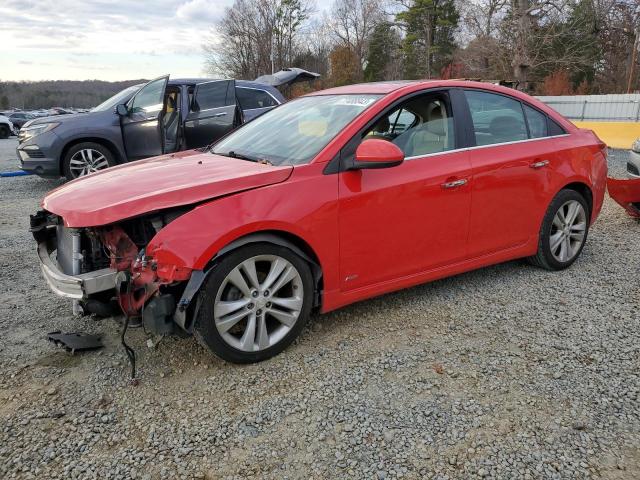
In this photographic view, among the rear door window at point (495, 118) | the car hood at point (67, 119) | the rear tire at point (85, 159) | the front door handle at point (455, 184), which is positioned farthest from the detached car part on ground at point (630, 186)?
the car hood at point (67, 119)

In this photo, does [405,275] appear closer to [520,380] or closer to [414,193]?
[414,193]

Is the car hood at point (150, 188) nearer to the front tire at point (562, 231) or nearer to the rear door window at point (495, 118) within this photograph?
the rear door window at point (495, 118)

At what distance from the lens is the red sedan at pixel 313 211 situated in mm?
2727

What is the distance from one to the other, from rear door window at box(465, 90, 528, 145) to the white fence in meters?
15.3

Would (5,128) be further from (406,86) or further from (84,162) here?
(406,86)

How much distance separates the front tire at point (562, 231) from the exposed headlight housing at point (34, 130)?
727 cm

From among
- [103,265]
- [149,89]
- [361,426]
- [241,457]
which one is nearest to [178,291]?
[103,265]

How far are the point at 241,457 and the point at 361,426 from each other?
584mm

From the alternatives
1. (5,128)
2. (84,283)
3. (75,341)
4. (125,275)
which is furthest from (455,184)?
(5,128)

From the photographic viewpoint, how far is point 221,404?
104 inches

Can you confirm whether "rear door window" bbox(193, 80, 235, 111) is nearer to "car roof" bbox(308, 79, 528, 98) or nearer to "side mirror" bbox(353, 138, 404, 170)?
"car roof" bbox(308, 79, 528, 98)

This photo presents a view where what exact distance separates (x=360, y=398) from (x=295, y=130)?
6.24 feet

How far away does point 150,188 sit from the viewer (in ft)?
9.41

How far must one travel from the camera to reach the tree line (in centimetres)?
2802
